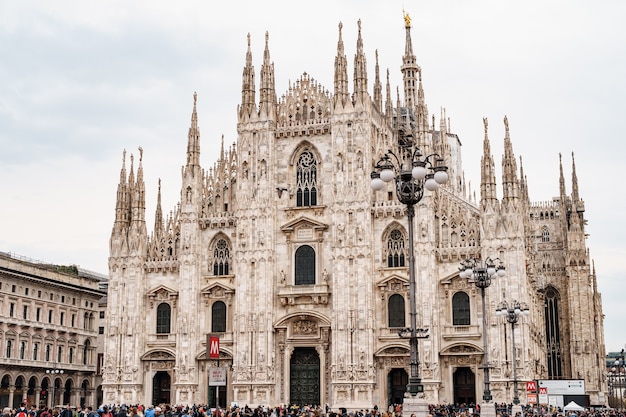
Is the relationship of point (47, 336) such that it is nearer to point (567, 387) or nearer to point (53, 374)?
point (53, 374)

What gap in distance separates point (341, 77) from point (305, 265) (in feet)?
39.8

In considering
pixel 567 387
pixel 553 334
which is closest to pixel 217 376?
pixel 567 387

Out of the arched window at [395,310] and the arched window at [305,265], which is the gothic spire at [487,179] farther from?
the arched window at [305,265]

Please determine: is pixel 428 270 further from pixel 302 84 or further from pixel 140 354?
pixel 140 354


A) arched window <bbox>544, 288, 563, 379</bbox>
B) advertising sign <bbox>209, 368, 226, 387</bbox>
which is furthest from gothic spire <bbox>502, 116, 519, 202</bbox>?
arched window <bbox>544, 288, 563, 379</bbox>

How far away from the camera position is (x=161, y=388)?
53812 millimetres

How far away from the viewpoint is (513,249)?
4788 centimetres

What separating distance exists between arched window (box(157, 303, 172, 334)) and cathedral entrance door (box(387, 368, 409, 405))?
14.9 meters

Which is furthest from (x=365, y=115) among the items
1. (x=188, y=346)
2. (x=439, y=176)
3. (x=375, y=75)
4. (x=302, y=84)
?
(x=439, y=176)

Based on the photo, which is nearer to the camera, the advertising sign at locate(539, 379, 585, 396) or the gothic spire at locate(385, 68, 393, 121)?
the advertising sign at locate(539, 379, 585, 396)

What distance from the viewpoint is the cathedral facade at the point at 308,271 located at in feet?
158

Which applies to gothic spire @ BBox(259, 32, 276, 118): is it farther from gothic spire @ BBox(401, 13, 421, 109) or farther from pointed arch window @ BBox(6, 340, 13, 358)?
pointed arch window @ BBox(6, 340, 13, 358)

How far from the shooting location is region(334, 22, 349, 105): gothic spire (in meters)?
52.2

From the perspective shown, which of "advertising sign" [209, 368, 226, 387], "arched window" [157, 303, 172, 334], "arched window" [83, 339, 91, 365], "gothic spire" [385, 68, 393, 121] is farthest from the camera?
"arched window" [83, 339, 91, 365]
